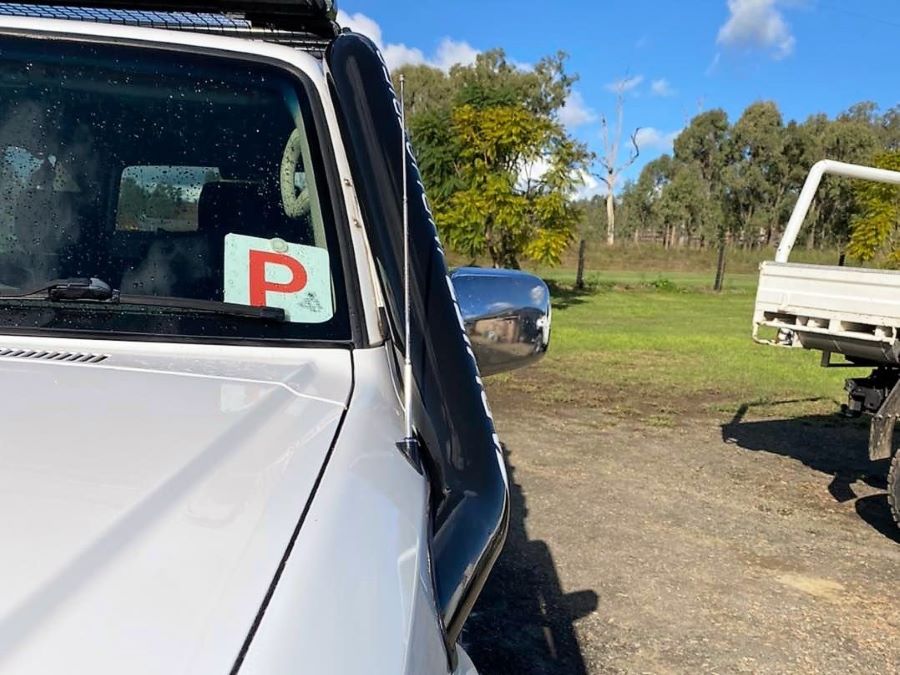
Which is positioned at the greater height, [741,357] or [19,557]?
[19,557]

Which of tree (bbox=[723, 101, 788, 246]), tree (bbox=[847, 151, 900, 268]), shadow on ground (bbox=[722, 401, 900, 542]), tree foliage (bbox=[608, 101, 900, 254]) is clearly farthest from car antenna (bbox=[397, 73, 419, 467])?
tree (bbox=[723, 101, 788, 246])

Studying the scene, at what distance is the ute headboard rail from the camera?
213 inches

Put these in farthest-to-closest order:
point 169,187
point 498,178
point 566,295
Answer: point 566,295
point 498,178
point 169,187

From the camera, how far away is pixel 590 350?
1225 cm

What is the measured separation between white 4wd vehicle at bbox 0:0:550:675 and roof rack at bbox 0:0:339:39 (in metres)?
0.01

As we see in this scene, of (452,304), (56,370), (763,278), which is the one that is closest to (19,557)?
(56,370)

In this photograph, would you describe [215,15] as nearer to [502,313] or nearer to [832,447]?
[502,313]

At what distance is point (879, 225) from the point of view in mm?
18594

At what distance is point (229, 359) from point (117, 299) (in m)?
0.25

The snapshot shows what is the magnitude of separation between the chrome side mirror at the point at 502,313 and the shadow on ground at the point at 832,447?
398cm

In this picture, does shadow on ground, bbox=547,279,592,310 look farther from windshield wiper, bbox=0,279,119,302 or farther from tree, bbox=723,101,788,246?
tree, bbox=723,101,788,246

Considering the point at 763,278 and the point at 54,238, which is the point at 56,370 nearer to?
the point at 54,238

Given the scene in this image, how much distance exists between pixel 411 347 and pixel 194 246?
1.67ft

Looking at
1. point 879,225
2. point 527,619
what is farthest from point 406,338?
point 879,225
